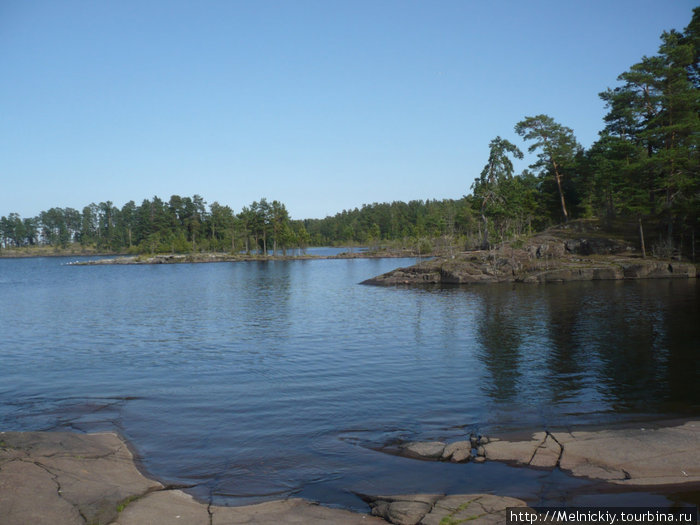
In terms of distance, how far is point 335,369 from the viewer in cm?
2283

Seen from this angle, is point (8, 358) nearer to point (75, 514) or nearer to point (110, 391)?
point (110, 391)

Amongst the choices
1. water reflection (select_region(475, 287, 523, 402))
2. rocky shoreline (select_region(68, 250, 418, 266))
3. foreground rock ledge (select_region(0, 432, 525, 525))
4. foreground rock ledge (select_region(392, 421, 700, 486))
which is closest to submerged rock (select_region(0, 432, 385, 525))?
foreground rock ledge (select_region(0, 432, 525, 525))

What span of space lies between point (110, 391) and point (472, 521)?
17.4 meters

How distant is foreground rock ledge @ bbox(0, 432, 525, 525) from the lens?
8649mm

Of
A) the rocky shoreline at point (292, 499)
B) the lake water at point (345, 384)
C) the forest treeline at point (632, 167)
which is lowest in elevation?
the lake water at point (345, 384)

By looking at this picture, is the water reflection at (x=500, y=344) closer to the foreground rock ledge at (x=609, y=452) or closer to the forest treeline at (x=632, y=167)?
the foreground rock ledge at (x=609, y=452)

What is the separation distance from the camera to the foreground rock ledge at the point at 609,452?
423 inches

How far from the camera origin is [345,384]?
20172mm

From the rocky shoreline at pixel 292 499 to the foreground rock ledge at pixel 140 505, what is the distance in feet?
0.06

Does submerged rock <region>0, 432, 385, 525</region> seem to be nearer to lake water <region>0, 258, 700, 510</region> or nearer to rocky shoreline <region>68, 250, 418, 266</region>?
lake water <region>0, 258, 700, 510</region>

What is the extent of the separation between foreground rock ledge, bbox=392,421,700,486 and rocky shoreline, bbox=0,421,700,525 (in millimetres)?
24

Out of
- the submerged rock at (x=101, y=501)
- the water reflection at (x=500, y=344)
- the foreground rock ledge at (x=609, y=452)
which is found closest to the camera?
the submerged rock at (x=101, y=501)

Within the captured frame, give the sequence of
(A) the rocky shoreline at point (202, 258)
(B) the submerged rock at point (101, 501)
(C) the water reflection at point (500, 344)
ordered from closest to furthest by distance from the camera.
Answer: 1. (B) the submerged rock at point (101, 501)
2. (C) the water reflection at point (500, 344)
3. (A) the rocky shoreline at point (202, 258)

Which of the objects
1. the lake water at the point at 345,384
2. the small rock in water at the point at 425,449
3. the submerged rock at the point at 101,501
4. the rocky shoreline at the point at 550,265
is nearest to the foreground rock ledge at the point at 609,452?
→ the small rock in water at the point at 425,449
